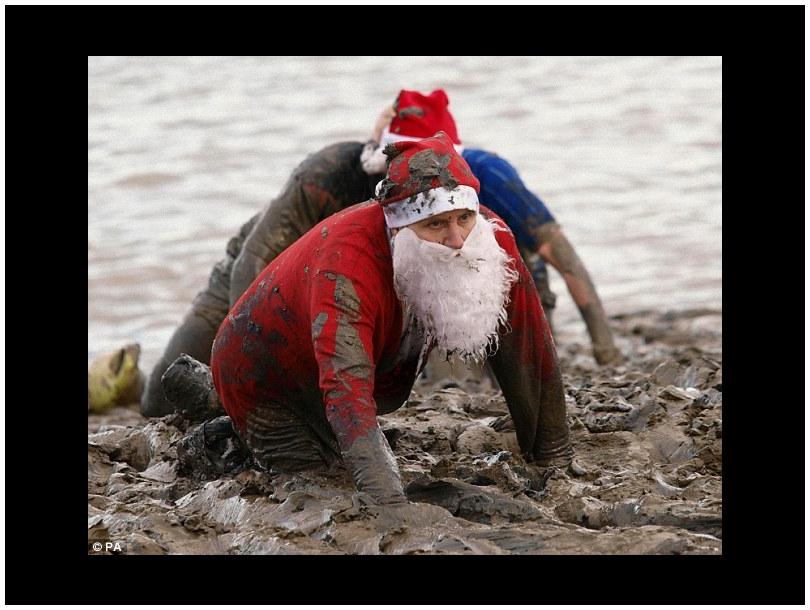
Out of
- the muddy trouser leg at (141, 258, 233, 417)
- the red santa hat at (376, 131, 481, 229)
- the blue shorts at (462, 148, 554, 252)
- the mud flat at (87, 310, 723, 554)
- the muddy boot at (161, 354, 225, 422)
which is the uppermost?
the blue shorts at (462, 148, 554, 252)

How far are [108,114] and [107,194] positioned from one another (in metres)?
2.97

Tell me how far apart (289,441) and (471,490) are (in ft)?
2.64

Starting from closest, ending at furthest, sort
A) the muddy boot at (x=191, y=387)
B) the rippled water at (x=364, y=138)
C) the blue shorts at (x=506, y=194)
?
1. the muddy boot at (x=191, y=387)
2. the blue shorts at (x=506, y=194)
3. the rippled water at (x=364, y=138)

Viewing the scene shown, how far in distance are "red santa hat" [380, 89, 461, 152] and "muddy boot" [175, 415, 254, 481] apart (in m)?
1.96

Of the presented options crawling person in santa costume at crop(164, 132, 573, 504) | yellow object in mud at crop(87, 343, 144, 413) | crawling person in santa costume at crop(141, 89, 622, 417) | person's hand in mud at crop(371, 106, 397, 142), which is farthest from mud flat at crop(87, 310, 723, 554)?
yellow object in mud at crop(87, 343, 144, 413)

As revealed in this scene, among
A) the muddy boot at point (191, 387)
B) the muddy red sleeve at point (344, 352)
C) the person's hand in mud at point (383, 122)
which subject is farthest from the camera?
the person's hand in mud at point (383, 122)

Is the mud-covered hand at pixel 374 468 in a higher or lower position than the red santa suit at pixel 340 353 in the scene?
lower

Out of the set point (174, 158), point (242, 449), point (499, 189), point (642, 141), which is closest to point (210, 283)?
point (499, 189)

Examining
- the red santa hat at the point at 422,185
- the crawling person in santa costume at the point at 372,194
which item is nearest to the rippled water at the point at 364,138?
the crawling person in santa costume at the point at 372,194

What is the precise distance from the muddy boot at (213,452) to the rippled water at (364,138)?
3938mm

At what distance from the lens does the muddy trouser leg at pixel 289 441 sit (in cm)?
500

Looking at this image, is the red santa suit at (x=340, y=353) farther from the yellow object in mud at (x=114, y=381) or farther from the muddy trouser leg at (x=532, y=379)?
the yellow object in mud at (x=114, y=381)

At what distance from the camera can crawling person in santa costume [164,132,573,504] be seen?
4277 mm

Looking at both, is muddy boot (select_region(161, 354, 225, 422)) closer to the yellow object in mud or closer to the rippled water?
the yellow object in mud
